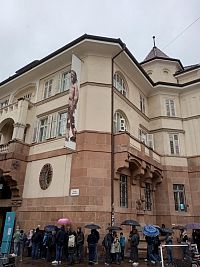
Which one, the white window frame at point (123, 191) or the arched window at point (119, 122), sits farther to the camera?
the arched window at point (119, 122)

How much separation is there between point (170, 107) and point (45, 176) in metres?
13.8

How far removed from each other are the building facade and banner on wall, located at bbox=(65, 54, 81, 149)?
0.10 metres

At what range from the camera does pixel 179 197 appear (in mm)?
20375

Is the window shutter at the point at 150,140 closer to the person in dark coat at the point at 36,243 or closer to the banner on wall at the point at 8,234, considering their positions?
the person in dark coat at the point at 36,243

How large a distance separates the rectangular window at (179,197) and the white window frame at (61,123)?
10.5m

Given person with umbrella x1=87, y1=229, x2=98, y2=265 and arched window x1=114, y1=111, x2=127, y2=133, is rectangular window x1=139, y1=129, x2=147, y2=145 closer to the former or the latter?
arched window x1=114, y1=111, x2=127, y2=133

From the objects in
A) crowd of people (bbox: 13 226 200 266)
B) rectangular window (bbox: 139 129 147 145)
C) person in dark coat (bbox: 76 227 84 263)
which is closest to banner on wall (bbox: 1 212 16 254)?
crowd of people (bbox: 13 226 200 266)

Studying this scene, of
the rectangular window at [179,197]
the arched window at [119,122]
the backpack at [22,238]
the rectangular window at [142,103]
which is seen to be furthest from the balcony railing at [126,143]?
the backpack at [22,238]

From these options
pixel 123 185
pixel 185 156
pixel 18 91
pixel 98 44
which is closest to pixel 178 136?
pixel 185 156

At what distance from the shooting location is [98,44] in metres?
17.7

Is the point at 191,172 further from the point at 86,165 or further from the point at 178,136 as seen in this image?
the point at 86,165

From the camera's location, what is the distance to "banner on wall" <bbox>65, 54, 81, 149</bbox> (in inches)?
597

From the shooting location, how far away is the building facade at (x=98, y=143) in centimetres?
1505

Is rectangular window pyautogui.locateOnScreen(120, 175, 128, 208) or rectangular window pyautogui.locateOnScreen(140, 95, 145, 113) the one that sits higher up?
rectangular window pyautogui.locateOnScreen(140, 95, 145, 113)
